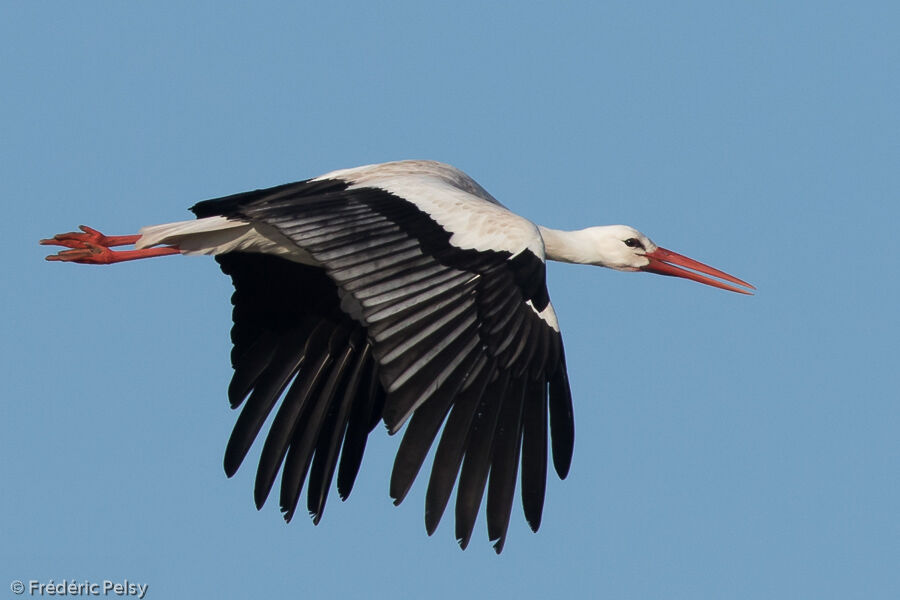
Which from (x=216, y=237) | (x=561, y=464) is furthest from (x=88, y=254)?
(x=561, y=464)

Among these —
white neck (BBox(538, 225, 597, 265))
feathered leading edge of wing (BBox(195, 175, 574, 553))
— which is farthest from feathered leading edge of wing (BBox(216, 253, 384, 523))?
white neck (BBox(538, 225, 597, 265))

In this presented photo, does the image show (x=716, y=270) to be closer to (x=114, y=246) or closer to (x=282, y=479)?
(x=282, y=479)

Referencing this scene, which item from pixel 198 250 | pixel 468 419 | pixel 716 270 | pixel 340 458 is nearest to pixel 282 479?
pixel 340 458

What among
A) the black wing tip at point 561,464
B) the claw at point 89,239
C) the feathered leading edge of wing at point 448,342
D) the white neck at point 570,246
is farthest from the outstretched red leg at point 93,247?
the black wing tip at point 561,464

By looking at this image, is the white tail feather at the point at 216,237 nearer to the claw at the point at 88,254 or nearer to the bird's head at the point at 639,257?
the claw at the point at 88,254

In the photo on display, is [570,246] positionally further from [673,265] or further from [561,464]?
[561,464]

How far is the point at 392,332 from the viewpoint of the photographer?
8234mm

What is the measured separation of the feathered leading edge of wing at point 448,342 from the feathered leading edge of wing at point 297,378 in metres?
1.31

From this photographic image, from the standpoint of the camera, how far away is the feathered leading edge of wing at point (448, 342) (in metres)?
8.23

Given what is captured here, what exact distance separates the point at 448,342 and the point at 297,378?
8.04 feet

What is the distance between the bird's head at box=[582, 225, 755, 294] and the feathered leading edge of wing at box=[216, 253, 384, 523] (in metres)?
2.00

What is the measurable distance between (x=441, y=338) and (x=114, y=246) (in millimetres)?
3481

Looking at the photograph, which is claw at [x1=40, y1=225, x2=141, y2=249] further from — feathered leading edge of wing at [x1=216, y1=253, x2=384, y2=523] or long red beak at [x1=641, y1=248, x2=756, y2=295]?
long red beak at [x1=641, y1=248, x2=756, y2=295]

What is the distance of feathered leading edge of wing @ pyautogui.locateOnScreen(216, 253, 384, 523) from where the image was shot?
10.4 m
